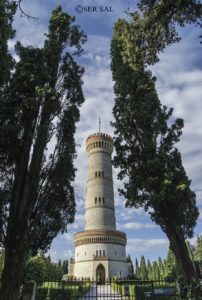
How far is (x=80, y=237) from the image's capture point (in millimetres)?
36000

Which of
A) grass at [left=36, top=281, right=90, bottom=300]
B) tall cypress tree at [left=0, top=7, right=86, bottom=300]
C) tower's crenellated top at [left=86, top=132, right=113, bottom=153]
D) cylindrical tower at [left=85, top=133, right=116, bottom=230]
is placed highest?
tower's crenellated top at [left=86, top=132, right=113, bottom=153]

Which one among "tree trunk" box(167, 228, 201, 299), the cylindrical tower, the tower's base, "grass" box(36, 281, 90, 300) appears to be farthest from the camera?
the cylindrical tower

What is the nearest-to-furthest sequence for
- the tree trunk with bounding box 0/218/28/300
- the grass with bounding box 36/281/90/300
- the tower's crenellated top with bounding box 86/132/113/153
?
the tree trunk with bounding box 0/218/28/300
the grass with bounding box 36/281/90/300
the tower's crenellated top with bounding box 86/132/113/153

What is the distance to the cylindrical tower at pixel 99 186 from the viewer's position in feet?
117

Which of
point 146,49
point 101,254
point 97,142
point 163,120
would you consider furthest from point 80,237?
point 146,49

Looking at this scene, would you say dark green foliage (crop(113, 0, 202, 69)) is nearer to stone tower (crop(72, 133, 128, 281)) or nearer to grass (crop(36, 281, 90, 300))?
grass (crop(36, 281, 90, 300))

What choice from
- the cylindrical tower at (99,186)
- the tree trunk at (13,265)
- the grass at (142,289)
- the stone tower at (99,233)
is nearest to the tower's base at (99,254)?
the stone tower at (99,233)

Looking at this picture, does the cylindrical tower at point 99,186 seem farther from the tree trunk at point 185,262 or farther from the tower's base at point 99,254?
the tree trunk at point 185,262

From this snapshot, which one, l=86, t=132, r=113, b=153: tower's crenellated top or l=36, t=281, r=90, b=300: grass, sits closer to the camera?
l=36, t=281, r=90, b=300: grass

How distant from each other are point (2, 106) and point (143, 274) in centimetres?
7824

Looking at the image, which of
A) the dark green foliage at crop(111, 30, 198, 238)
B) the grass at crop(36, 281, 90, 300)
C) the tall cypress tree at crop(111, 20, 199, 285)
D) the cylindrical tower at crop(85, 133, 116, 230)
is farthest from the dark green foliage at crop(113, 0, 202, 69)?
the cylindrical tower at crop(85, 133, 116, 230)

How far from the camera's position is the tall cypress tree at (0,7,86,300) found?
9.08 meters

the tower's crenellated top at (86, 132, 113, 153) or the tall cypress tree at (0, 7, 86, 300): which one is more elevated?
the tower's crenellated top at (86, 132, 113, 153)

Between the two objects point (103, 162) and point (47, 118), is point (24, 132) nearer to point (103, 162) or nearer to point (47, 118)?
point (47, 118)
